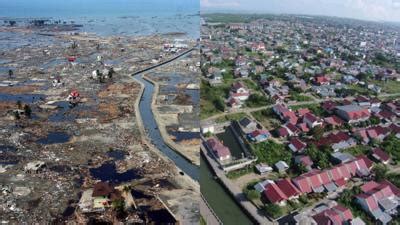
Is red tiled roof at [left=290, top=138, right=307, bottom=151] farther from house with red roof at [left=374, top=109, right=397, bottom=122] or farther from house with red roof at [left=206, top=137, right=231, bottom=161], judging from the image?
house with red roof at [left=374, top=109, right=397, bottom=122]

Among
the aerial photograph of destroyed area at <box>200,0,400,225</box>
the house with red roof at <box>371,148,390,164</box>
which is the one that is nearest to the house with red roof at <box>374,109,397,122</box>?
the aerial photograph of destroyed area at <box>200,0,400,225</box>

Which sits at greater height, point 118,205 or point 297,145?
point 297,145

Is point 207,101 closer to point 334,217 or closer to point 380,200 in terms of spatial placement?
point 334,217

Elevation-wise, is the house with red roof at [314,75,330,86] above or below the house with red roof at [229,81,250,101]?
below

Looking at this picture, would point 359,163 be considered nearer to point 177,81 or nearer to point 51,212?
point 51,212

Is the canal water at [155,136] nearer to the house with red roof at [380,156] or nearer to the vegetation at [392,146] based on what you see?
the house with red roof at [380,156]

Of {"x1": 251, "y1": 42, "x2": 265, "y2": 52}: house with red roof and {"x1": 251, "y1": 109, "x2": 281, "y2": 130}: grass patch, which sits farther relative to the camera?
{"x1": 251, "y1": 42, "x2": 265, "y2": 52}: house with red roof

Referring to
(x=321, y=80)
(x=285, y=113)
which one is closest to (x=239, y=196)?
(x=285, y=113)
